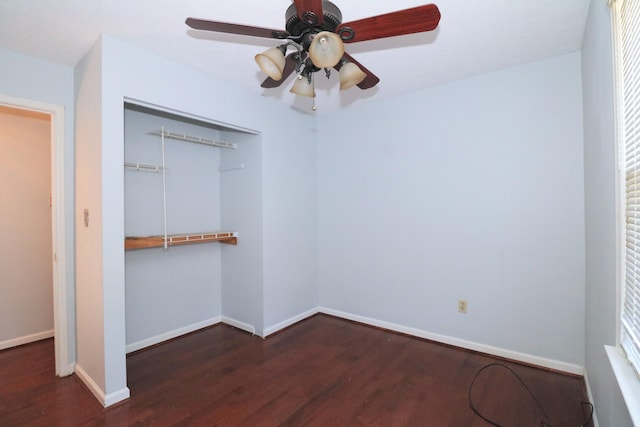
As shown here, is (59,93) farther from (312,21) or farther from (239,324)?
(239,324)

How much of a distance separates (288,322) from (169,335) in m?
1.19

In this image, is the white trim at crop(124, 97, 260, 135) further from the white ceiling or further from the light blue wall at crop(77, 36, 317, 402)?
the white ceiling

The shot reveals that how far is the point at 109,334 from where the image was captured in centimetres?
199

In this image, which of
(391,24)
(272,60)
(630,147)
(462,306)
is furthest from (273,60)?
(462,306)

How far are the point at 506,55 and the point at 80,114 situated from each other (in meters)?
3.21

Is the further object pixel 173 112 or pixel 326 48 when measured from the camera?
pixel 173 112

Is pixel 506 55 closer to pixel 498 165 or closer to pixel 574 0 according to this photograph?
pixel 574 0

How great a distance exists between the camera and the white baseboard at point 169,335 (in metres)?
2.75

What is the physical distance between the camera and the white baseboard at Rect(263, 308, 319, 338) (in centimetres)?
307

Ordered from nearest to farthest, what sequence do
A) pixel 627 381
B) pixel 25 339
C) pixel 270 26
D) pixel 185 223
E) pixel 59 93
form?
pixel 627 381 < pixel 270 26 < pixel 59 93 < pixel 25 339 < pixel 185 223

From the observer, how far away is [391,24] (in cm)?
127

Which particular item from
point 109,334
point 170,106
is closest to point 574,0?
point 170,106

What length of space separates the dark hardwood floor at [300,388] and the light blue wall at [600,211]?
479 millimetres

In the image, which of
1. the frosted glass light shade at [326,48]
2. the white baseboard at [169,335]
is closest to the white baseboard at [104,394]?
the white baseboard at [169,335]
